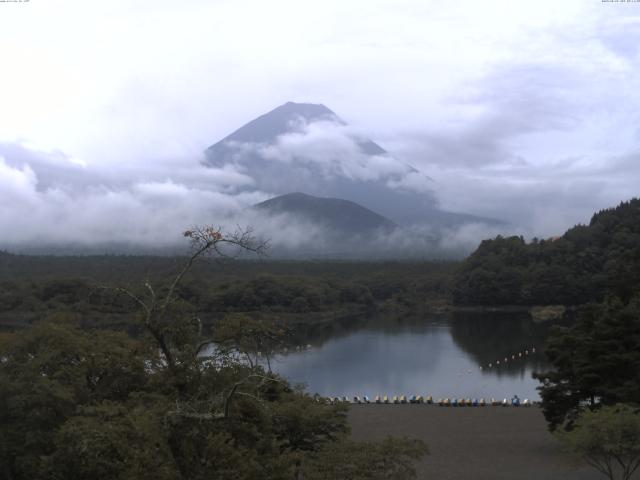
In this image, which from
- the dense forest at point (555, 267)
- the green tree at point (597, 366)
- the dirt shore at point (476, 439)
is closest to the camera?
the dirt shore at point (476, 439)

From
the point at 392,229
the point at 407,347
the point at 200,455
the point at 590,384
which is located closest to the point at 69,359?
the point at 200,455

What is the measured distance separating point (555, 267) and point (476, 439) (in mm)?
41304

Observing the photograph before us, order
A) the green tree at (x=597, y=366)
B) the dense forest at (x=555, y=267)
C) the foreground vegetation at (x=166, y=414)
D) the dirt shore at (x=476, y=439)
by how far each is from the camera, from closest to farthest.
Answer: the foreground vegetation at (x=166, y=414) < the dirt shore at (x=476, y=439) < the green tree at (x=597, y=366) < the dense forest at (x=555, y=267)

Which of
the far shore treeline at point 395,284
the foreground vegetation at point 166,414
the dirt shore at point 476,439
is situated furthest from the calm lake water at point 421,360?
the foreground vegetation at point 166,414

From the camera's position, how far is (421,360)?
30219 mm

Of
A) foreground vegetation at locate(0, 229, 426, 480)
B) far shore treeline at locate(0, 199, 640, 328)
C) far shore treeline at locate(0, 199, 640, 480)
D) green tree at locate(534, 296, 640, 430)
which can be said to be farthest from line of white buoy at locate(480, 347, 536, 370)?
foreground vegetation at locate(0, 229, 426, 480)

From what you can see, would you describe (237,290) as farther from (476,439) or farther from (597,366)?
(597,366)

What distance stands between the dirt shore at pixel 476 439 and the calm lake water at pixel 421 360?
4537 mm

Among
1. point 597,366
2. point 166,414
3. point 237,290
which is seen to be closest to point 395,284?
point 237,290

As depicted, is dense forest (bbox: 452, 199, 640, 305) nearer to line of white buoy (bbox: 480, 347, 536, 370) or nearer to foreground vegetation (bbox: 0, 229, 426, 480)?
line of white buoy (bbox: 480, 347, 536, 370)

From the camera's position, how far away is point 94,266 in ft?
220

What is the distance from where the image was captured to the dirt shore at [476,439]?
11.8 meters

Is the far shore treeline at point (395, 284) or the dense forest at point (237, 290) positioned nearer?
the dense forest at point (237, 290)

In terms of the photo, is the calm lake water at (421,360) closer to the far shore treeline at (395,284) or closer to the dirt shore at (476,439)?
the dirt shore at (476,439)
